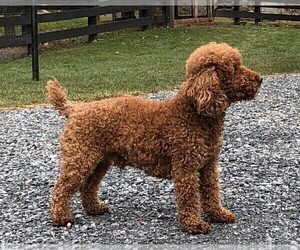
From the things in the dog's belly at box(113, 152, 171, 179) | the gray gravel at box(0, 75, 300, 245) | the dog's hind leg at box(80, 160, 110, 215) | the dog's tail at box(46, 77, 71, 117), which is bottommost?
the gray gravel at box(0, 75, 300, 245)

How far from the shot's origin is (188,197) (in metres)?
4.75

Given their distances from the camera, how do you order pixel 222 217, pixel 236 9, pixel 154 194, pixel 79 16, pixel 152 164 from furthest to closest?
→ pixel 236 9 < pixel 79 16 < pixel 154 194 < pixel 222 217 < pixel 152 164

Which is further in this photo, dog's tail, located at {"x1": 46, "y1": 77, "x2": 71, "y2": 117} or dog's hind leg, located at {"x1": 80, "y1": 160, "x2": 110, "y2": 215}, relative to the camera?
dog's hind leg, located at {"x1": 80, "y1": 160, "x2": 110, "y2": 215}

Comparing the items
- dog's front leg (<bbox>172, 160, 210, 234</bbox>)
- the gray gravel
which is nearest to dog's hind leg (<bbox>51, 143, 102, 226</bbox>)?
the gray gravel

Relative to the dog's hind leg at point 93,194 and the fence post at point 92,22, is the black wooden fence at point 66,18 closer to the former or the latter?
the fence post at point 92,22

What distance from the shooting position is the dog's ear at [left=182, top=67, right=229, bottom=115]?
452 centimetres

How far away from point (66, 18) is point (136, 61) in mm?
2493

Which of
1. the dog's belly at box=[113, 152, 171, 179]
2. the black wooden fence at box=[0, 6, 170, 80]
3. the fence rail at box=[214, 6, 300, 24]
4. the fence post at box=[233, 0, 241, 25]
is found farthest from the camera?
the fence post at box=[233, 0, 241, 25]

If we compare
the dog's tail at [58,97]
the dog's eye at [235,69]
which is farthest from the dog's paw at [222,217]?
the dog's tail at [58,97]

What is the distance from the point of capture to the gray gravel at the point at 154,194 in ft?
15.6

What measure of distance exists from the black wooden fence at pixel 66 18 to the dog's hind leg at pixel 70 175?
8120 mm

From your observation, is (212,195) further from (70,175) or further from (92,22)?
(92,22)

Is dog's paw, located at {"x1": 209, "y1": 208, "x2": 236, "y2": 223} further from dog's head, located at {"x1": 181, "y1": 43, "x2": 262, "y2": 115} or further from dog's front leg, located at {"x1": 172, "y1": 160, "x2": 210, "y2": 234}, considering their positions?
dog's head, located at {"x1": 181, "y1": 43, "x2": 262, "y2": 115}

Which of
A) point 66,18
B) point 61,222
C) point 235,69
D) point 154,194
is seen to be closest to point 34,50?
point 66,18
